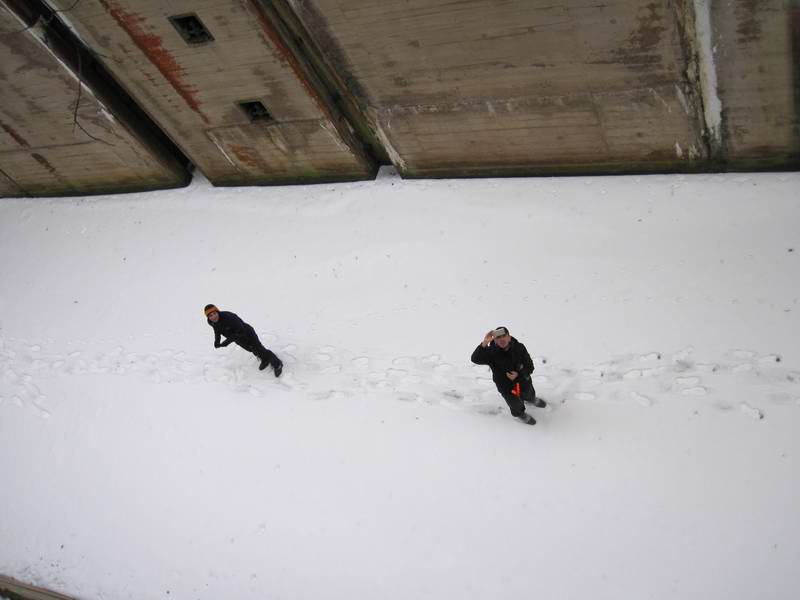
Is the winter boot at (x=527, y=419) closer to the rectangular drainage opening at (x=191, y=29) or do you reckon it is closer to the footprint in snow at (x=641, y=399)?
the footprint in snow at (x=641, y=399)

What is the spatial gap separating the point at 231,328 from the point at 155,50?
15.1 ft

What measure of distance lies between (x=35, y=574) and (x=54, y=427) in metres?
2.06

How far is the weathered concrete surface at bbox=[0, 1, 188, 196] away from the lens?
31.8ft

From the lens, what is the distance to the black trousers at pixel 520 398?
6316mm

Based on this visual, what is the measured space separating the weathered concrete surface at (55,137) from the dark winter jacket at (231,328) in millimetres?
5335

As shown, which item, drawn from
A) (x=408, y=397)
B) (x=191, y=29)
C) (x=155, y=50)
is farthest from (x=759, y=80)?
(x=155, y=50)

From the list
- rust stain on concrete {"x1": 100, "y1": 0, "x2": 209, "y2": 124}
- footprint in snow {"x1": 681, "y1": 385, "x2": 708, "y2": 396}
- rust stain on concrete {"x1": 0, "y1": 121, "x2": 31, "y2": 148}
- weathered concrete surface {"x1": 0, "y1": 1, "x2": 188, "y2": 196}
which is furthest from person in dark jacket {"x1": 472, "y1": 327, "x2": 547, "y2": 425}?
rust stain on concrete {"x1": 0, "y1": 121, "x2": 31, "y2": 148}

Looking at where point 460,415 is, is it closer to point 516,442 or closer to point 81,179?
point 516,442

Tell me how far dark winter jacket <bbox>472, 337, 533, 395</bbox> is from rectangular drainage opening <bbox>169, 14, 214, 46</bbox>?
6149 millimetres

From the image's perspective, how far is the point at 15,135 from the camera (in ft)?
37.8

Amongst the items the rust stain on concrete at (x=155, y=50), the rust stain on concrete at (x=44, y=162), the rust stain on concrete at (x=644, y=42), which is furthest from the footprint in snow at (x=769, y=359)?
the rust stain on concrete at (x=44, y=162)

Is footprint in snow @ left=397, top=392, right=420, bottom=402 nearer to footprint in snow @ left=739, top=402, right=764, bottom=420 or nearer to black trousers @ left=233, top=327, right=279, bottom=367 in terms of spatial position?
black trousers @ left=233, top=327, right=279, bottom=367

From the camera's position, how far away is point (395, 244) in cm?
958

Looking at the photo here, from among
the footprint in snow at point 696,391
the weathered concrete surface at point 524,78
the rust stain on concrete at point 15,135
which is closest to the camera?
the footprint in snow at point 696,391
